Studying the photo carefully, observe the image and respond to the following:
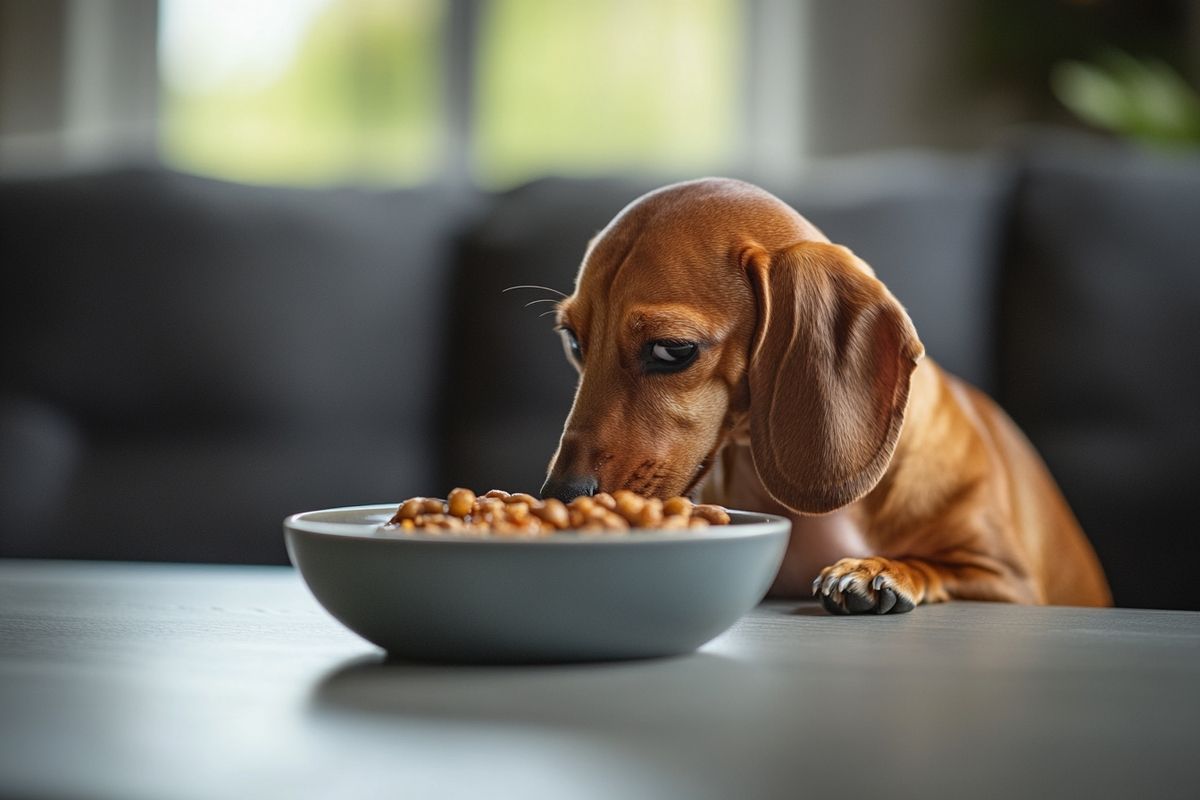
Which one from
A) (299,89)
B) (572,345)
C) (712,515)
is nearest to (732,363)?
(572,345)

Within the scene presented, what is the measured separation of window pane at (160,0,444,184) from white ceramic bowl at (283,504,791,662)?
11.2 ft

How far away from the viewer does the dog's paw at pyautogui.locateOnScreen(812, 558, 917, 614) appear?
0.96 metres

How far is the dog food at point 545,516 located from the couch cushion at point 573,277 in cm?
88

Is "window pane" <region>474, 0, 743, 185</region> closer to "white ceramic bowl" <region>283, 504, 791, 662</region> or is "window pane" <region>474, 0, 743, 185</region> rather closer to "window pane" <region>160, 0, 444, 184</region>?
"window pane" <region>160, 0, 444, 184</region>

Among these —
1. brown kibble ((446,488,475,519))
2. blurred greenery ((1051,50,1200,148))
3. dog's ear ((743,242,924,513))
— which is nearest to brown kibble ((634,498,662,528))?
brown kibble ((446,488,475,519))

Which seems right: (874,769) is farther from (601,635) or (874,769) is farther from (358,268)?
(358,268)

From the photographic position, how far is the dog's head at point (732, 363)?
99 cm

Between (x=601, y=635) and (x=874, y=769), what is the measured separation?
0.72ft

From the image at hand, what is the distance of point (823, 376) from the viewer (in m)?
1.00

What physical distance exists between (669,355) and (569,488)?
16 cm

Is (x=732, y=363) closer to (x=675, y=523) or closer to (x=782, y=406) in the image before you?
(x=782, y=406)

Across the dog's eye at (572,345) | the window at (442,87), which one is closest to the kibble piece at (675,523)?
the dog's eye at (572,345)

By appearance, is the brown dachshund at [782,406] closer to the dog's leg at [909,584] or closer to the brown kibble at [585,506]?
the dog's leg at [909,584]

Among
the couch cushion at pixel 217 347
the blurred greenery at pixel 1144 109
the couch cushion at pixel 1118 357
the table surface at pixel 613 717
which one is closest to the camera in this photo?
the table surface at pixel 613 717
